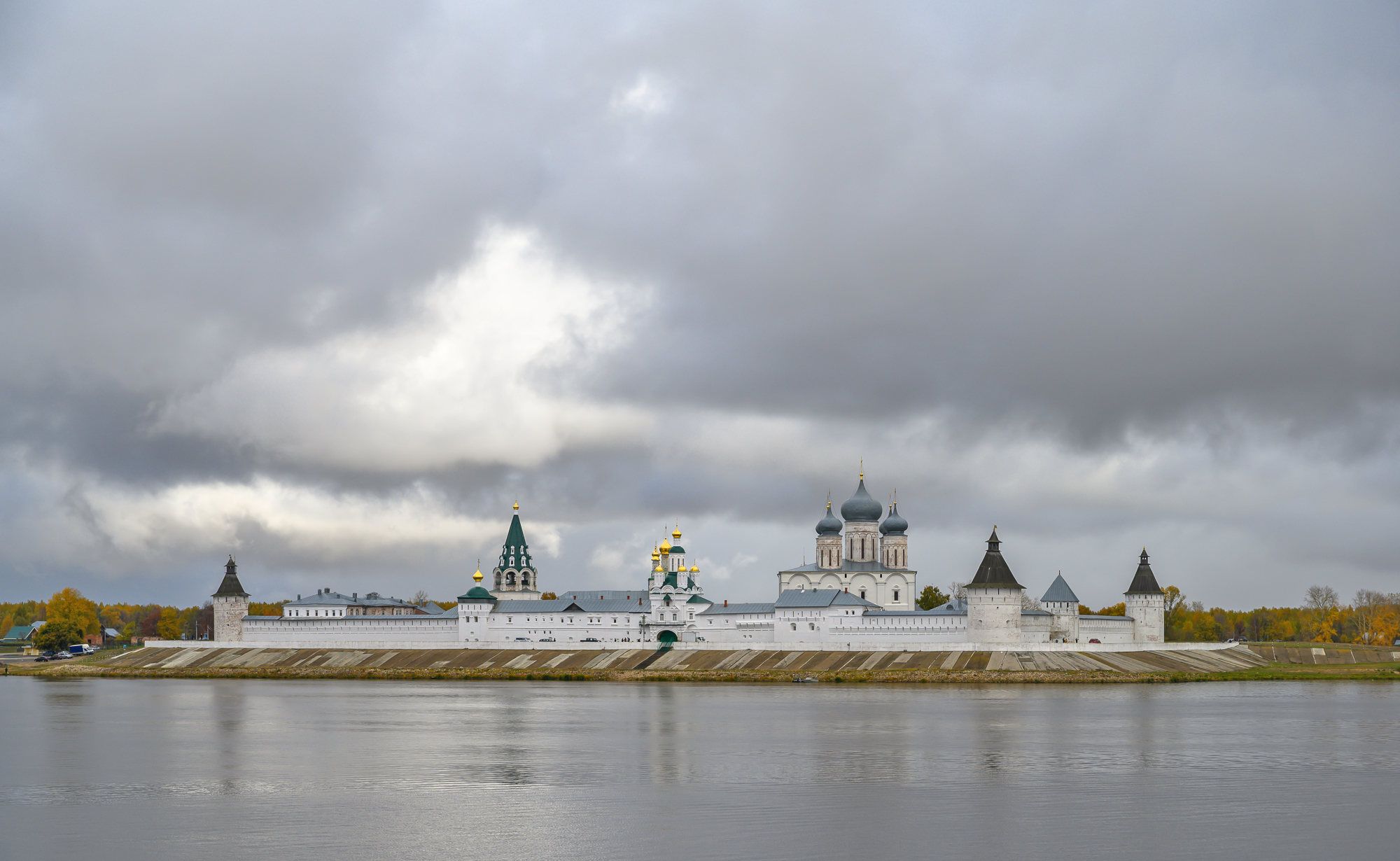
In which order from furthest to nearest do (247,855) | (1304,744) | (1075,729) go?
1. (1075,729)
2. (1304,744)
3. (247,855)

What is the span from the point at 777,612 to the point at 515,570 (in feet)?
76.2

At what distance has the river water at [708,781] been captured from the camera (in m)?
21.3

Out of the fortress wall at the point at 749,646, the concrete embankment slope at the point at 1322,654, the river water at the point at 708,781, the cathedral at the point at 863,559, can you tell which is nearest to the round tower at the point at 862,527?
the cathedral at the point at 863,559

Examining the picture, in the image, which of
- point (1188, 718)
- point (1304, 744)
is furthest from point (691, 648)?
point (1304, 744)

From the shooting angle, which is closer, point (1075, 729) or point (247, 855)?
point (247, 855)

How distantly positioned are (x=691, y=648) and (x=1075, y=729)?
42911 mm

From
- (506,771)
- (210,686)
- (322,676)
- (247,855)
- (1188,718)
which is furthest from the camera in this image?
(322,676)

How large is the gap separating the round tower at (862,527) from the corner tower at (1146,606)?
16.7 m

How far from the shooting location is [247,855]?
795 inches

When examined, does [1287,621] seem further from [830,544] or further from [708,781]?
[708,781]

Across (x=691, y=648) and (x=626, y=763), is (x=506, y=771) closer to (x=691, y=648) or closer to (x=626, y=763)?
(x=626, y=763)

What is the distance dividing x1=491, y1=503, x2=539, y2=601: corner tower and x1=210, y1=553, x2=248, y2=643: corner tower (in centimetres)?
1691

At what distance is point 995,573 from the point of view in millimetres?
71125

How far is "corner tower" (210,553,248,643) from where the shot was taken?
89.6 meters
